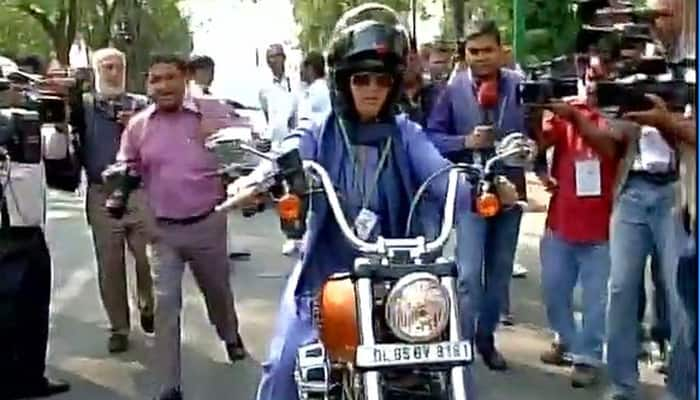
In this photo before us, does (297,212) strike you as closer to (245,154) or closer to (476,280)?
(245,154)

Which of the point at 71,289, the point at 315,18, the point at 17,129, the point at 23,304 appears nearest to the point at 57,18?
the point at 17,129

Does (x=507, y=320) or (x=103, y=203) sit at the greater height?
(x=103, y=203)

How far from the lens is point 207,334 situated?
5785mm

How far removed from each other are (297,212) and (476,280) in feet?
7.67

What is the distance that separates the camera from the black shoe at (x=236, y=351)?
5617 mm

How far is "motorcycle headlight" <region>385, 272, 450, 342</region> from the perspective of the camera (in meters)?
3.19

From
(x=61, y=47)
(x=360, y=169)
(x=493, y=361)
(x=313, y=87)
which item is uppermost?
(x=61, y=47)

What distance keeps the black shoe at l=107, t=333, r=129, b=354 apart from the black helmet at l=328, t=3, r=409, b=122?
8.11 ft

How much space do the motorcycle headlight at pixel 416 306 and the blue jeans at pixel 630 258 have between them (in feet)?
4.65

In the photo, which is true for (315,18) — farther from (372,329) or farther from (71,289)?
(71,289)

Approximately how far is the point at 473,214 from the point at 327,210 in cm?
128

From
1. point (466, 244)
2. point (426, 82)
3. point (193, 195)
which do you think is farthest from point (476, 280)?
point (193, 195)

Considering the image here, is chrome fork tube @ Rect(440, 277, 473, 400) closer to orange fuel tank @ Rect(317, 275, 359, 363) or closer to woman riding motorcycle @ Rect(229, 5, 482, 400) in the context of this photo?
orange fuel tank @ Rect(317, 275, 359, 363)

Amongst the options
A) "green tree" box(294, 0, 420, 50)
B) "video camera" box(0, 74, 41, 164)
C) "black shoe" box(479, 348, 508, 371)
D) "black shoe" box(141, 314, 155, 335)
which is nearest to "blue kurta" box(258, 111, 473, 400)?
"green tree" box(294, 0, 420, 50)
